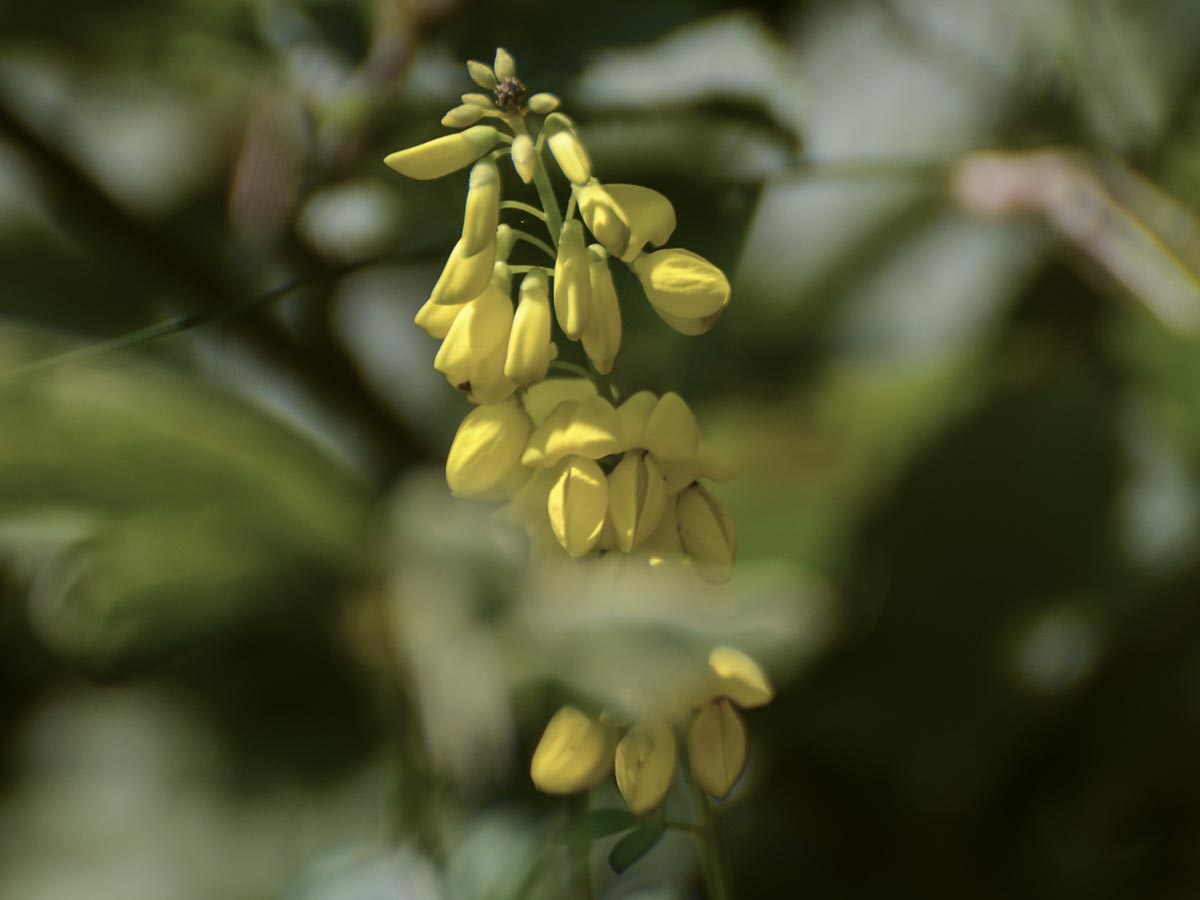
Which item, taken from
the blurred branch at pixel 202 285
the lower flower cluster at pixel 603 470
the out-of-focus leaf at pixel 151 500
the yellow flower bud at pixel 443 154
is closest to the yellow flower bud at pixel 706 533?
the lower flower cluster at pixel 603 470

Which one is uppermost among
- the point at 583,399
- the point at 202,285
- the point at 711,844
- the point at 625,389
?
the point at 202,285

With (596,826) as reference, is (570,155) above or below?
above

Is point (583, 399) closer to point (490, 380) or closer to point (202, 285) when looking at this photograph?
point (490, 380)

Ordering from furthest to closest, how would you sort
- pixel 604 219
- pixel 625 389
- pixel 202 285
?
pixel 202 285 → pixel 625 389 → pixel 604 219

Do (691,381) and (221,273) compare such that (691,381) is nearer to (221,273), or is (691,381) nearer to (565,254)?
(565,254)

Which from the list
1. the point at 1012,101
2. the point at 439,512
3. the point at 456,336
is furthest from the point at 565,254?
the point at 1012,101

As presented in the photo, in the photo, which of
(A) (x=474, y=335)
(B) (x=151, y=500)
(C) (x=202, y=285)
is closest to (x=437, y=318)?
(A) (x=474, y=335)
